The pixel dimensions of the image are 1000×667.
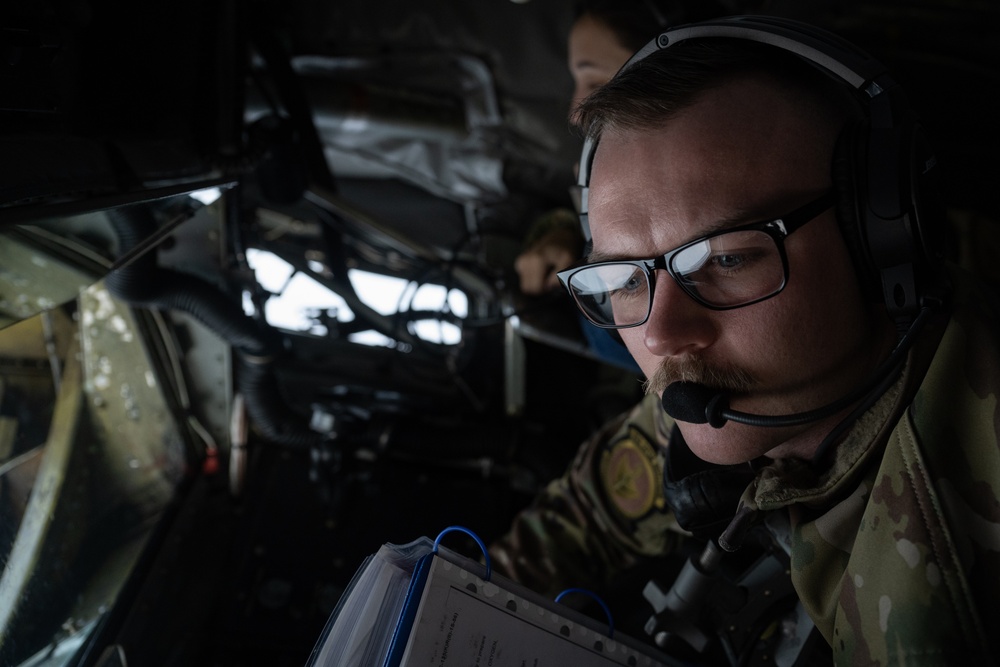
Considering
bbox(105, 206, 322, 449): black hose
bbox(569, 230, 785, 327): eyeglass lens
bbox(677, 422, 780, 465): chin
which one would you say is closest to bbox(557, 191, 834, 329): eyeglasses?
bbox(569, 230, 785, 327): eyeglass lens

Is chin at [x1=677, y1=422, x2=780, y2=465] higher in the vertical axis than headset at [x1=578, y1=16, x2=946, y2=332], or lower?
lower

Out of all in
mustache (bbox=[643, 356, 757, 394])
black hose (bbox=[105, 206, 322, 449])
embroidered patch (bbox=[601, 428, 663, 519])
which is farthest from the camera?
embroidered patch (bbox=[601, 428, 663, 519])

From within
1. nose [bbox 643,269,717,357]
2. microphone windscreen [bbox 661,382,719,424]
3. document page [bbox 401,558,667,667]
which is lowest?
document page [bbox 401,558,667,667]

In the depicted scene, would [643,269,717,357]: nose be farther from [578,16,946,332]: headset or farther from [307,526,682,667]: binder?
[307,526,682,667]: binder

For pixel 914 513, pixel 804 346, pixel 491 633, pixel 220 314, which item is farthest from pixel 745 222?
pixel 220 314

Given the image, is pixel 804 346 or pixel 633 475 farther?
pixel 633 475

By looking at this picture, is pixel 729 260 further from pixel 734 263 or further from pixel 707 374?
pixel 707 374

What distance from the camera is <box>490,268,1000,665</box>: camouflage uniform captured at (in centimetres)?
59

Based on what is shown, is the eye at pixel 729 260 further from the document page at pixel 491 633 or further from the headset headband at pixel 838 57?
the document page at pixel 491 633

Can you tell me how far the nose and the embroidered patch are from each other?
41 centimetres

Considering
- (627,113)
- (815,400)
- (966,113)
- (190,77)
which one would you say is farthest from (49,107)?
(966,113)

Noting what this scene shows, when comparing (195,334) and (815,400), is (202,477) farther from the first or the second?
(815,400)

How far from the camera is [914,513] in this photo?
631 millimetres

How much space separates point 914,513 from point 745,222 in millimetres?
319
